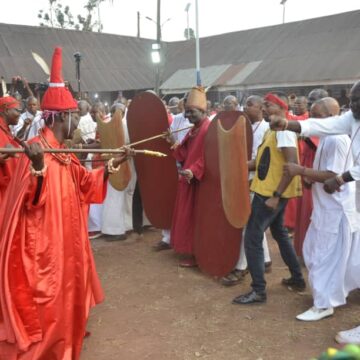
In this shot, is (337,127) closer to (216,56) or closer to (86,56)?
(216,56)

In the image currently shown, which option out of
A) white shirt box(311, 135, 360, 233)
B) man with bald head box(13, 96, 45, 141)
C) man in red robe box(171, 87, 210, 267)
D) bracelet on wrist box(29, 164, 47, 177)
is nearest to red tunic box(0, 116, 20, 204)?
man with bald head box(13, 96, 45, 141)

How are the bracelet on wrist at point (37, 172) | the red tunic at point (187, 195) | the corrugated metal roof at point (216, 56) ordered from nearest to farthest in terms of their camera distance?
the bracelet on wrist at point (37, 172) < the red tunic at point (187, 195) < the corrugated metal roof at point (216, 56)

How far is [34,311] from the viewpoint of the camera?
2.99 meters

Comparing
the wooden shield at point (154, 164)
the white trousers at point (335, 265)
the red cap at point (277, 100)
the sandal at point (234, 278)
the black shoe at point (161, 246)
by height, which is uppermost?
the red cap at point (277, 100)

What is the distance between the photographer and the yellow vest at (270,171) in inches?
157

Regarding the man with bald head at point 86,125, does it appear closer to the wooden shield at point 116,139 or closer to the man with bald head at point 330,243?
the wooden shield at point 116,139

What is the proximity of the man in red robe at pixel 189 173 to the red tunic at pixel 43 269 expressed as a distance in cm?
198

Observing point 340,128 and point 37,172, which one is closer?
point 37,172

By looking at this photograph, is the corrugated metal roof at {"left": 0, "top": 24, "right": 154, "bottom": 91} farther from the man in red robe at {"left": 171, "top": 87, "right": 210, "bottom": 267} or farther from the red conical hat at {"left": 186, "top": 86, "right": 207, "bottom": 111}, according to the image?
the red conical hat at {"left": 186, "top": 86, "right": 207, "bottom": 111}

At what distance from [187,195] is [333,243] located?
1.88 m

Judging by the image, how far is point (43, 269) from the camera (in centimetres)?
306

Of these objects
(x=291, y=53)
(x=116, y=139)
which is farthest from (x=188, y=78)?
(x=116, y=139)

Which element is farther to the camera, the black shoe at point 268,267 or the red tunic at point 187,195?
the red tunic at point 187,195

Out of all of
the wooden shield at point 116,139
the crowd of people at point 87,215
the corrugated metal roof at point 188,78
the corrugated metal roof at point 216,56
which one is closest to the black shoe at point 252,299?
the crowd of people at point 87,215
